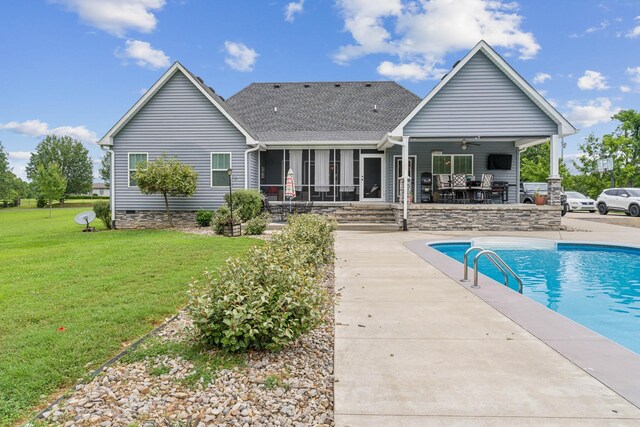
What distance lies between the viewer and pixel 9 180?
52531 millimetres

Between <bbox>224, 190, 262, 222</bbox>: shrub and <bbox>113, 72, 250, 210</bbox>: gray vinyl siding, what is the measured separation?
147 centimetres

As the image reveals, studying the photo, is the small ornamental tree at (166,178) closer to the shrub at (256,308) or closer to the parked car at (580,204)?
the shrub at (256,308)

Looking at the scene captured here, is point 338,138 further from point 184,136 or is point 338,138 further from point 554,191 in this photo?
point 554,191

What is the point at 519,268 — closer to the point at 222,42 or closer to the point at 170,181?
the point at 170,181

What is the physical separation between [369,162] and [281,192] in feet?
14.0

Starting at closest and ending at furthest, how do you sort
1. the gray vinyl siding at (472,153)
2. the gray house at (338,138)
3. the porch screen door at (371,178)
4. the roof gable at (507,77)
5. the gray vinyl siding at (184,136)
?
the roof gable at (507,77)
the gray house at (338,138)
the gray vinyl siding at (184,136)
the gray vinyl siding at (472,153)
the porch screen door at (371,178)

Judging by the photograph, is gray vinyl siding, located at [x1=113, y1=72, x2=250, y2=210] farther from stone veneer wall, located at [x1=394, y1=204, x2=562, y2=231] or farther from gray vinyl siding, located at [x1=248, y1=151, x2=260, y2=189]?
stone veneer wall, located at [x1=394, y1=204, x2=562, y2=231]

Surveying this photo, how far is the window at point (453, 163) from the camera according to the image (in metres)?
18.0

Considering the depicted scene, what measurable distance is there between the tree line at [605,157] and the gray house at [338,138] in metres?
23.5

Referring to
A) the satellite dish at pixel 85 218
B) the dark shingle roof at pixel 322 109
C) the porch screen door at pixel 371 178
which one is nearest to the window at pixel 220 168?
the dark shingle roof at pixel 322 109

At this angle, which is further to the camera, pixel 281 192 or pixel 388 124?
pixel 388 124

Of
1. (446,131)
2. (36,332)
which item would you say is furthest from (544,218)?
(36,332)

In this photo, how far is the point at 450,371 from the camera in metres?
3.21

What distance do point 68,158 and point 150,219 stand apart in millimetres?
59371
